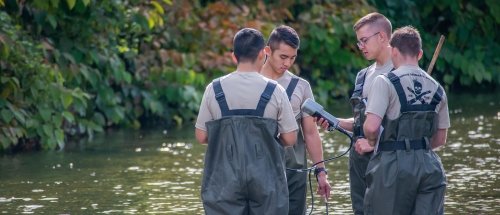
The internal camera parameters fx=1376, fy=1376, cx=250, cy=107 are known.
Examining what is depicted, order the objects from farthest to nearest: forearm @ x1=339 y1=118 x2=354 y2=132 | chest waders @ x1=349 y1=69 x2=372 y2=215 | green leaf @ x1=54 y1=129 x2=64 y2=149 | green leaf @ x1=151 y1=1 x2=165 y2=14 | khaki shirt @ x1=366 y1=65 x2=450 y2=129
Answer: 1. green leaf @ x1=151 y1=1 x2=165 y2=14
2. green leaf @ x1=54 y1=129 x2=64 y2=149
3. forearm @ x1=339 y1=118 x2=354 y2=132
4. chest waders @ x1=349 y1=69 x2=372 y2=215
5. khaki shirt @ x1=366 y1=65 x2=450 y2=129

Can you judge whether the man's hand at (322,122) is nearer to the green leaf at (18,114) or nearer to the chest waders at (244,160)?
the chest waders at (244,160)

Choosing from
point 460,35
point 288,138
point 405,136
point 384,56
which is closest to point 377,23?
point 384,56

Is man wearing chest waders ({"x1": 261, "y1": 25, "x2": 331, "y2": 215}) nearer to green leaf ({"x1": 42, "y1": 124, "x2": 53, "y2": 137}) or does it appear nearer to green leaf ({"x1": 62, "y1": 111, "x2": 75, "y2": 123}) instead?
green leaf ({"x1": 42, "y1": 124, "x2": 53, "y2": 137})

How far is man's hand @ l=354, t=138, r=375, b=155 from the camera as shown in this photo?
8.50 metres

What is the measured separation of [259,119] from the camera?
25.3ft

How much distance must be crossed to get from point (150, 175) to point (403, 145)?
6675 millimetres

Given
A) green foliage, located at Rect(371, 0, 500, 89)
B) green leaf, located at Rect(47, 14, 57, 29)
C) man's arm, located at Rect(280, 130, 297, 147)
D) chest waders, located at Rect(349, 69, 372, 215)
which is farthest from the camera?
green foliage, located at Rect(371, 0, 500, 89)

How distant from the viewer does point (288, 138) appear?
790 cm

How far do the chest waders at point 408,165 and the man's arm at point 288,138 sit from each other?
24.8 inches

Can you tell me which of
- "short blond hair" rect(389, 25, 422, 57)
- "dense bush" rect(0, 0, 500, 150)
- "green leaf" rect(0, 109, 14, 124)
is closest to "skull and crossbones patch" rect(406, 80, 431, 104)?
"short blond hair" rect(389, 25, 422, 57)

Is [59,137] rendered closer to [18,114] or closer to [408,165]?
[18,114]

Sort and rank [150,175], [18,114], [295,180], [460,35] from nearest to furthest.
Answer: [295,180] < [150,175] < [18,114] < [460,35]

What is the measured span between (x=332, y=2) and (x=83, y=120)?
766cm

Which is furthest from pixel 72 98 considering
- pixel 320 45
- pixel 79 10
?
pixel 320 45
